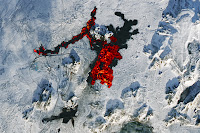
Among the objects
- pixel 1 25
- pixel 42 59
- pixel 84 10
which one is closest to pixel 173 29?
pixel 84 10

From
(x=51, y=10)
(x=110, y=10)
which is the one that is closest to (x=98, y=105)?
(x=110, y=10)

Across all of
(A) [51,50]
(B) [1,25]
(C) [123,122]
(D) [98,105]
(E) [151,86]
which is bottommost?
(C) [123,122]

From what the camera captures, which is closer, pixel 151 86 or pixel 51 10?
pixel 151 86

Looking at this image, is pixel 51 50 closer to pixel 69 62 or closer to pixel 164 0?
pixel 69 62

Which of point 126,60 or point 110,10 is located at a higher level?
point 110,10

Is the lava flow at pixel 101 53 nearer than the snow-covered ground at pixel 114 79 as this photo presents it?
No
